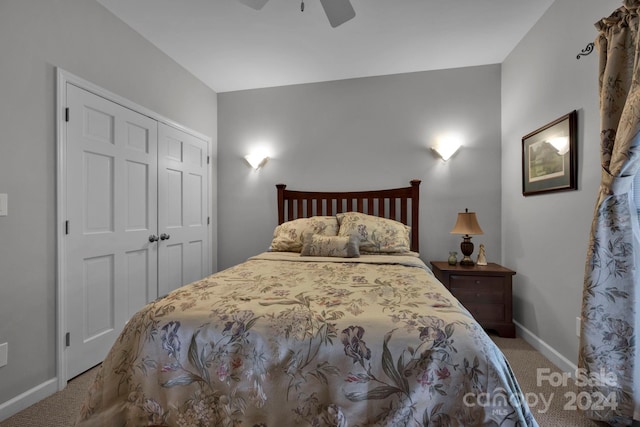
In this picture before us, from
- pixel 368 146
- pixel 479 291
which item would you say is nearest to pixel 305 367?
pixel 479 291

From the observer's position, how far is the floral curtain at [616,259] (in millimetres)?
1379

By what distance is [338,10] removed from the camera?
183cm

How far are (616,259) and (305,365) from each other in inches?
62.5

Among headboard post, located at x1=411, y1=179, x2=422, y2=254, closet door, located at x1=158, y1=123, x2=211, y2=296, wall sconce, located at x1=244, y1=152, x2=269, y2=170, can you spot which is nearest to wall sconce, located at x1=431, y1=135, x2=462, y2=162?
headboard post, located at x1=411, y1=179, x2=422, y2=254

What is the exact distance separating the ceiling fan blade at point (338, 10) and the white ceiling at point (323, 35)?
0.33 meters

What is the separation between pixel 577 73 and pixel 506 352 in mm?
2066

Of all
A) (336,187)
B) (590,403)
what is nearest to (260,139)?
(336,187)

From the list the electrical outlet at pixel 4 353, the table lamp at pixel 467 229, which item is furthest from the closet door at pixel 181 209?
the table lamp at pixel 467 229

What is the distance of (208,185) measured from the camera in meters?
3.41

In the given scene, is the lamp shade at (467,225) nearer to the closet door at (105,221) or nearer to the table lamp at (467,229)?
the table lamp at (467,229)

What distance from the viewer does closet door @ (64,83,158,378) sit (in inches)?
76.6

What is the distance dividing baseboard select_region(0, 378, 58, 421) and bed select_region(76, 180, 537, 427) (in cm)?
90

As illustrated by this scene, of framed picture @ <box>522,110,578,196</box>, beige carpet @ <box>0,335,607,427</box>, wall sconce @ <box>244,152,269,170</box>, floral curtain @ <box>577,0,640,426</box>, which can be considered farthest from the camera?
wall sconce @ <box>244,152,269,170</box>

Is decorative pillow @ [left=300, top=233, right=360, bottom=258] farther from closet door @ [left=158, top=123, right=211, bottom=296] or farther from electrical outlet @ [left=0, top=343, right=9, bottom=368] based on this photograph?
electrical outlet @ [left=0, top=343, right=9, bottom=368]
